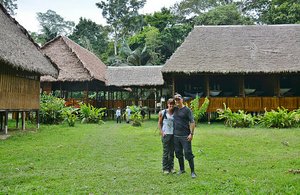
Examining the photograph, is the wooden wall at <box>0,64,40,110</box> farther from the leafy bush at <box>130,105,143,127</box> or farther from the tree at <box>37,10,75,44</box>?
the tree at <box>37,10,75,44</box>

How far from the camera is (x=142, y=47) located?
38.0 meters

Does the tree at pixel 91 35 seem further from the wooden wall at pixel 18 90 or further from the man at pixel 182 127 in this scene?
the man at pixel 182 127

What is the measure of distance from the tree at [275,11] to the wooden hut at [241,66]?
1127cm

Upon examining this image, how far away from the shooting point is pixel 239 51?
18.4 metres

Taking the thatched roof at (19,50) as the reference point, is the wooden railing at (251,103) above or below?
below

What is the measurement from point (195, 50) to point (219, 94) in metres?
2.94

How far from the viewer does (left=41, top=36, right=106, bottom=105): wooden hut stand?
830 inches

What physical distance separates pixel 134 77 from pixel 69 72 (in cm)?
454

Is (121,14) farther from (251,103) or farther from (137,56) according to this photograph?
(251,103)

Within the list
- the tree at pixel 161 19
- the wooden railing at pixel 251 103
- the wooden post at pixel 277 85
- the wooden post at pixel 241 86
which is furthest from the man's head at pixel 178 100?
the tree at pixel 161 19

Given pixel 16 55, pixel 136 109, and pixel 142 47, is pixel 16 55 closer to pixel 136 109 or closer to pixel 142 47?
pixel 136 109

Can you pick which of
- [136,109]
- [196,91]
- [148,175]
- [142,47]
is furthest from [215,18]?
[148,175]

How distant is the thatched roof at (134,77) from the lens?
22.1 m

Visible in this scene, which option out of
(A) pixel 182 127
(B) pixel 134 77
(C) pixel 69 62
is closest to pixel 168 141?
(A) pixel 182 127
